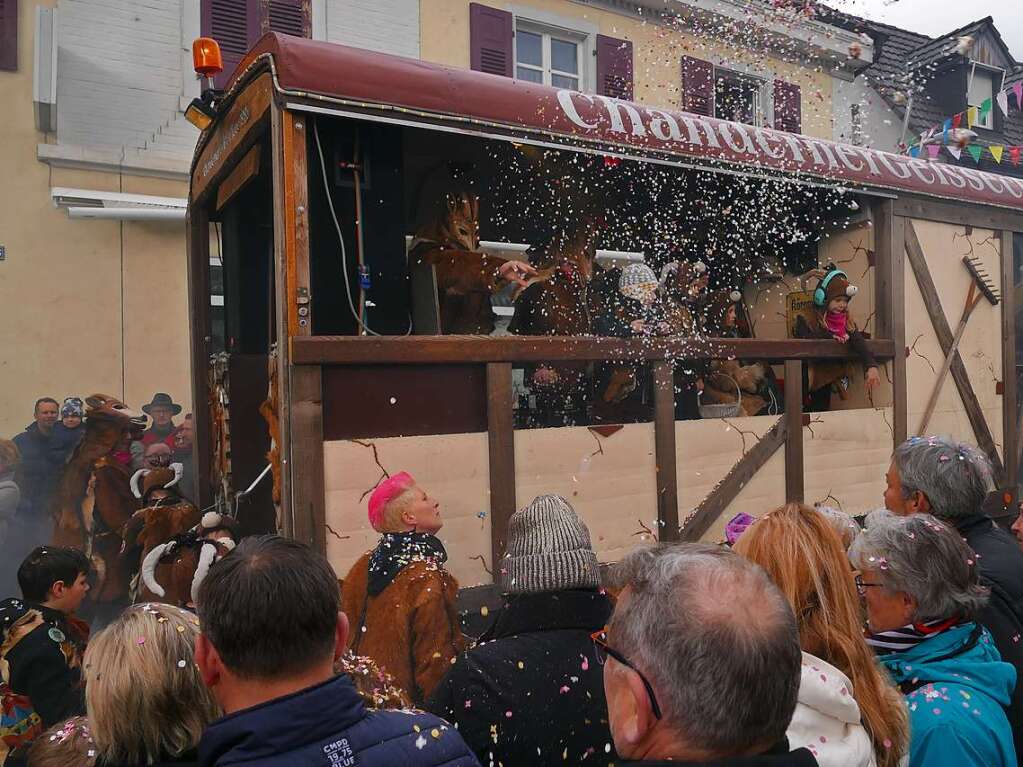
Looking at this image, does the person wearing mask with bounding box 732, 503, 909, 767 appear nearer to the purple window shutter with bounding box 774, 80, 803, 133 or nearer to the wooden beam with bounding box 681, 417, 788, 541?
the wooden beam with bounding box 681, 417, 788, 541

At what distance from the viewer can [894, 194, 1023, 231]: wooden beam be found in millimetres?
5124

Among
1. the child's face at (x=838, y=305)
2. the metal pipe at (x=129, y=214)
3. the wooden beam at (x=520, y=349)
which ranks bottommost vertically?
the wooden beam at (x=520, y=349)

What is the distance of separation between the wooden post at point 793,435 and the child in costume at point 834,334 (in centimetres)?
51

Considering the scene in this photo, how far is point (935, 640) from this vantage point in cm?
187

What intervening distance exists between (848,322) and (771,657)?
4.44 m

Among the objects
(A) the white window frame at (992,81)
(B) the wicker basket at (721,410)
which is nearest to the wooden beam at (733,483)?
(B) the wicker basket at (721,410)

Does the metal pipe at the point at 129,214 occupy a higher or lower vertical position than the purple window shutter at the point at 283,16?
lower

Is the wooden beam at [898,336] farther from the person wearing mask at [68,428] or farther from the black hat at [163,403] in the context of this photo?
the person wearing mask at [68,428]

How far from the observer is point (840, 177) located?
462 cm

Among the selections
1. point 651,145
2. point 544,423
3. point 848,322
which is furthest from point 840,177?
point 544,423

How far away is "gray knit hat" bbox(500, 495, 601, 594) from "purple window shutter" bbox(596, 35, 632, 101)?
8.96 m

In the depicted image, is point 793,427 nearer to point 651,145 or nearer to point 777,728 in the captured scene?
point 651,145

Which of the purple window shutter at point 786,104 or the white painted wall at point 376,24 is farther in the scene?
the purple window shutter at point 786,104

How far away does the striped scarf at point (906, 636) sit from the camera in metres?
1.88
